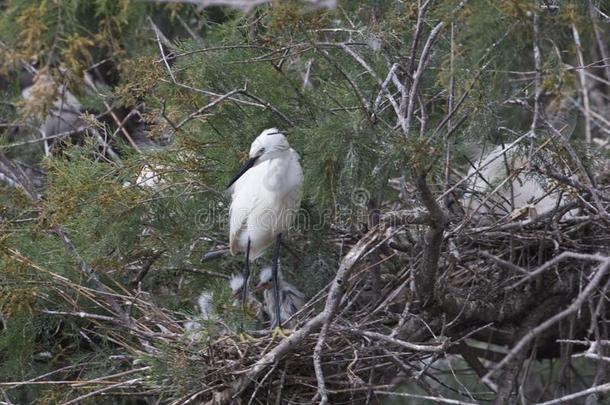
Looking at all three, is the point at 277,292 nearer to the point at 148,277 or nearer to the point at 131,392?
the point at 148,277

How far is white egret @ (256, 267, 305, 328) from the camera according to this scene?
3.35 meters

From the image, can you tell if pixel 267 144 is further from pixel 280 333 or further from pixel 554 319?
pixel 554 319

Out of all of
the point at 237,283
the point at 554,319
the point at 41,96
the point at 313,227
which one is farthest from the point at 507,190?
the point at 554,319

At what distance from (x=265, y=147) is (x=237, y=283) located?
63cm

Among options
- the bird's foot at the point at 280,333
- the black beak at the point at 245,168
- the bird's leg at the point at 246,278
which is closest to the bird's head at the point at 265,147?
the black beak at the point at 245,168

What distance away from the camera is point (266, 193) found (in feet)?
9.67

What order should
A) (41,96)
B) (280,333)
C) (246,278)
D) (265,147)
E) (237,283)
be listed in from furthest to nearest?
(237,283)
(246,278)
(41,96)
(265,147)
(280,333)

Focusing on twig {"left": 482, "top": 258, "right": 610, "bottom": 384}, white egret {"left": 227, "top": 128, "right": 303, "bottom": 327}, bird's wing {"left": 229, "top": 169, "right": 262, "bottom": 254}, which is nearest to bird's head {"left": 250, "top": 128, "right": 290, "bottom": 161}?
white egret {"left": 227, "top": 128, "right": 303, "bottom": 327}

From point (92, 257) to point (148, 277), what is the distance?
14.4 inches

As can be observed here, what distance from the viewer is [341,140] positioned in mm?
2533

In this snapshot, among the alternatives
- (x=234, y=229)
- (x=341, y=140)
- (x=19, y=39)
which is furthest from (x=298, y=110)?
(x=19, y=39)

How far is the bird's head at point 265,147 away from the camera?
2.84 meters

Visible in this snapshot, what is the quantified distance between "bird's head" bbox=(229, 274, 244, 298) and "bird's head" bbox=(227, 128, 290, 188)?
1.59 ft

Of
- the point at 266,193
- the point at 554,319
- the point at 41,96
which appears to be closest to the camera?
the point at 554,319
